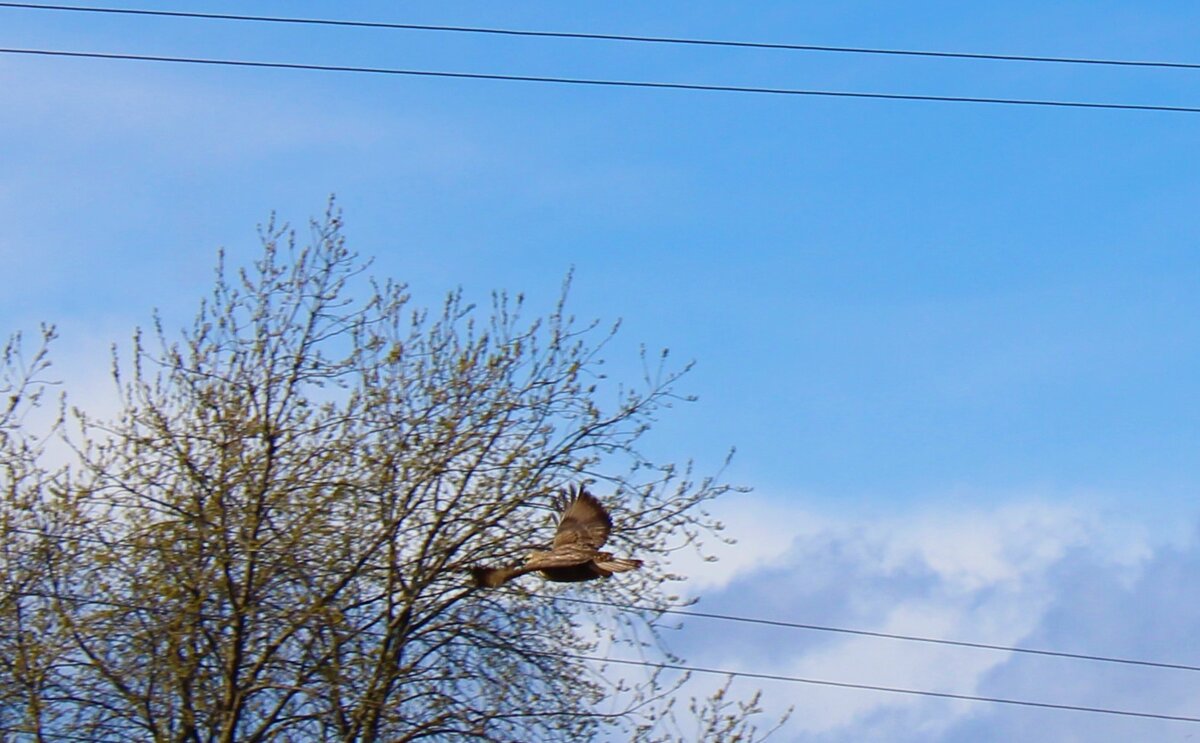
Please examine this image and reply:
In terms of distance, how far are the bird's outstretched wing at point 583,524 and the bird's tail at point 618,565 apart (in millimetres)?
391

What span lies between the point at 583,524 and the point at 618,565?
0.96 metres

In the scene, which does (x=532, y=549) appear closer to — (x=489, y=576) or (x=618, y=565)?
(x=489, y=576)

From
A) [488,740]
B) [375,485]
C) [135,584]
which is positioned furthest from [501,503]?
[135,584]

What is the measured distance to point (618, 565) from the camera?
13.0m

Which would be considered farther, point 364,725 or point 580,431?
point 580,431

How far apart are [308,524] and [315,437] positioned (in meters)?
1.07

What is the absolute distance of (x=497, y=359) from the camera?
1797cm

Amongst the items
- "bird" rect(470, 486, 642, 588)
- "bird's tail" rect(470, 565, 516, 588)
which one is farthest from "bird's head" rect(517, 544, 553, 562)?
"bird" rect(470, 486, 642, 588)

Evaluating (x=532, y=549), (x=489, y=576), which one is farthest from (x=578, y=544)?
(x=532, y=549)

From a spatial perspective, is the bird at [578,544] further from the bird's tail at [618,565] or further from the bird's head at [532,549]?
the bird's head at [532,549]

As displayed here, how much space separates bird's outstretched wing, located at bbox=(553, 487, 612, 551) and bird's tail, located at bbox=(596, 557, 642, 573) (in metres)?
0.39

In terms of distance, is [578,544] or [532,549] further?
[532,549]

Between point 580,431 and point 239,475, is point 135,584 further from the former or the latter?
point 580,431

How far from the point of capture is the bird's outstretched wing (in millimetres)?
13836
